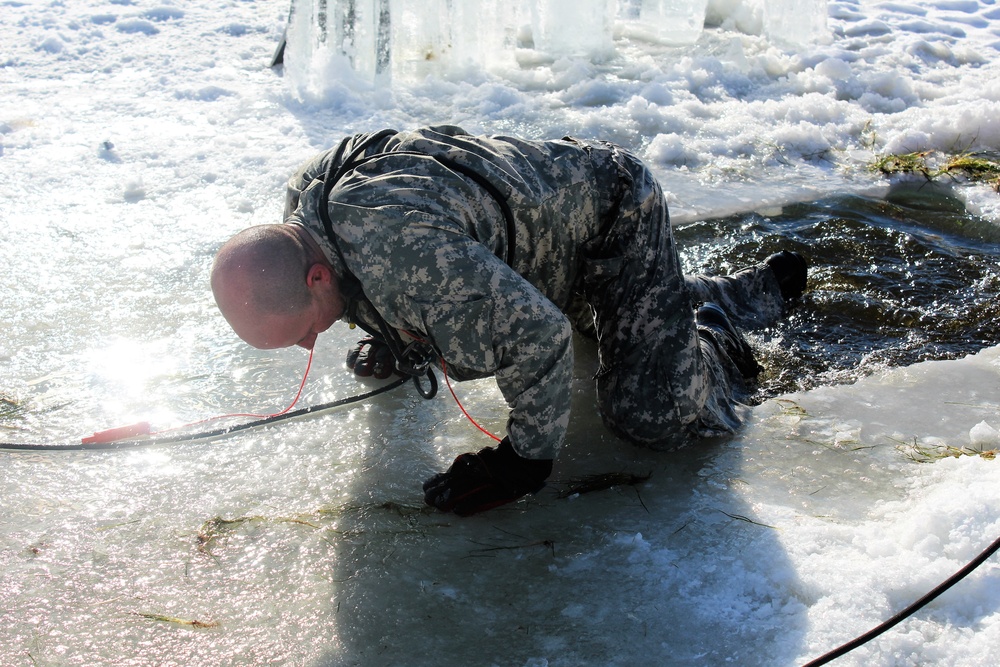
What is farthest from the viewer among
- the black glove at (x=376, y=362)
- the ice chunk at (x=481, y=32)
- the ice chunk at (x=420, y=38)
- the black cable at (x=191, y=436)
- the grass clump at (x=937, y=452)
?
the ice chunk at (x=481, y=32)

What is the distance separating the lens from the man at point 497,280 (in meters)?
2.15

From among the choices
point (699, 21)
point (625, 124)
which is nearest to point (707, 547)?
point (625, 124)

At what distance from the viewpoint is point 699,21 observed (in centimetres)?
715

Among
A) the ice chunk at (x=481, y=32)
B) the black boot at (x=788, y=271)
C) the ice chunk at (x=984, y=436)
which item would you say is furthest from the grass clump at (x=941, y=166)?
the ice chunk at (x=481, y=32)

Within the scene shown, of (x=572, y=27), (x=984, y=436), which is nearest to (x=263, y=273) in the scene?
(x=984, y=436)

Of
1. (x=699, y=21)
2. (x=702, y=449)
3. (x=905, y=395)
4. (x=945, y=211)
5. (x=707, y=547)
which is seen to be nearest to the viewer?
(x=707, y=547)

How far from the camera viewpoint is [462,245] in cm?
214

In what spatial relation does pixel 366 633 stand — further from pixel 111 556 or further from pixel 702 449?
pixel 702 449

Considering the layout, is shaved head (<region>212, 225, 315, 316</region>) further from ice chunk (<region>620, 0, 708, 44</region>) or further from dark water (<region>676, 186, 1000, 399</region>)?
ice chunk (<region>620, 0, 708, 44</region>)

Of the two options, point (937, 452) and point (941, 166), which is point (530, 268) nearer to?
point (937, 452)

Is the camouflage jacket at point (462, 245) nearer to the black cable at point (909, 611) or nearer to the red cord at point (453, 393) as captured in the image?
the red cord at point (453, 393)

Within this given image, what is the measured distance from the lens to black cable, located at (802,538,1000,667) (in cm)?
173

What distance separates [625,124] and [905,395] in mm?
2995

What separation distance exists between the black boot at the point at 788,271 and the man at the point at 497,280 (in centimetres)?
79
